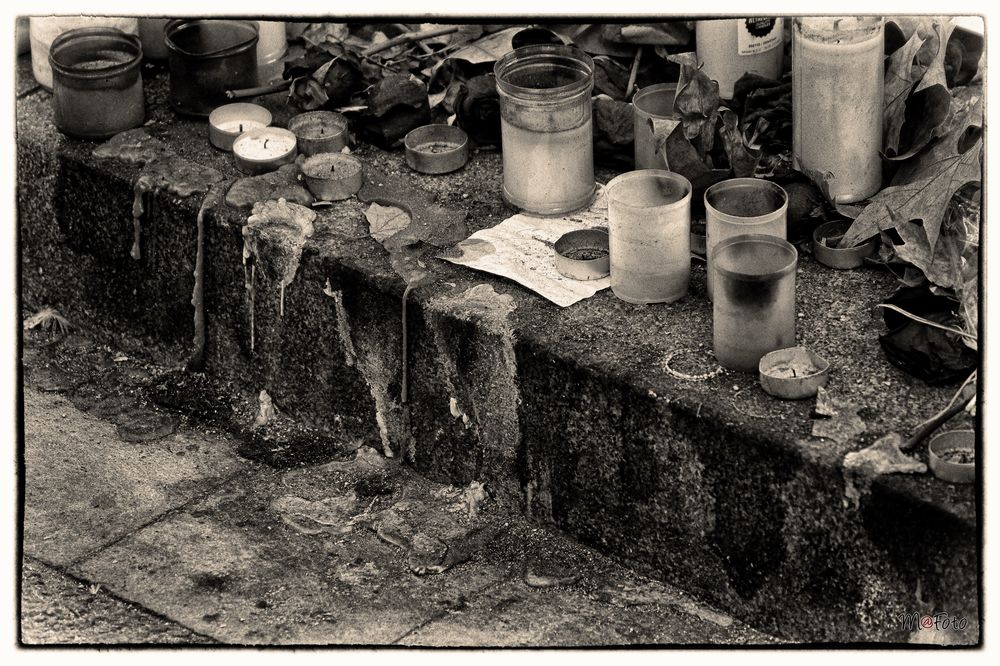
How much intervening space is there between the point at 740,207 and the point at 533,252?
1.88ft

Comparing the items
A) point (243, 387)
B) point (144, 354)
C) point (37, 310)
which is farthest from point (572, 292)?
point (37, 310)

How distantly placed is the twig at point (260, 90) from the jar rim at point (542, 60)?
3.01 feet

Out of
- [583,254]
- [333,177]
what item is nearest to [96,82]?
[333,177]

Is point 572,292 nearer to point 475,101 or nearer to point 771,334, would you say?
point 771,334

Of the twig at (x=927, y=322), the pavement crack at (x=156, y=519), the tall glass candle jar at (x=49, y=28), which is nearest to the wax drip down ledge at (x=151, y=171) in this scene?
the tall glass candle jar at (x=49, y=28)

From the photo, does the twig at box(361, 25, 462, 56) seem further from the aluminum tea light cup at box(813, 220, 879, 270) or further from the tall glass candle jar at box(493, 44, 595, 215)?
the aluminum tea light cup at box(813, 220, 879, 270)

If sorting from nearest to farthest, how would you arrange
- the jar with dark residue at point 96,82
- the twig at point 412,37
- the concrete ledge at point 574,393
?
the concrete ledge at point 574,393 → the jar with dark residue at point 96,82 → the twig at point 412,37

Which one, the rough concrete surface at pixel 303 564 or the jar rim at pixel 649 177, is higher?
the jar rim at pixel 649 177

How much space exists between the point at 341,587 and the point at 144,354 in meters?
1.37

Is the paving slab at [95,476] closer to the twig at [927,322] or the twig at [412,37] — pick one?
the twig at [412,37]

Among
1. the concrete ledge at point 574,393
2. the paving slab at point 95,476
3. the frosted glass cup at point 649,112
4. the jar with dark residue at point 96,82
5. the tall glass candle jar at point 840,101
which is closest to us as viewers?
the concrete ledge at point 574,393

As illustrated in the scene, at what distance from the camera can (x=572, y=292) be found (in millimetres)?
4164

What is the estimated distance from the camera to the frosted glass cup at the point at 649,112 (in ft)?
14.7

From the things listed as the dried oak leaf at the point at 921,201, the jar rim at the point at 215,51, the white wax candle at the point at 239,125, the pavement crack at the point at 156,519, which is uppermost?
the jar rim at the point at 215,51
